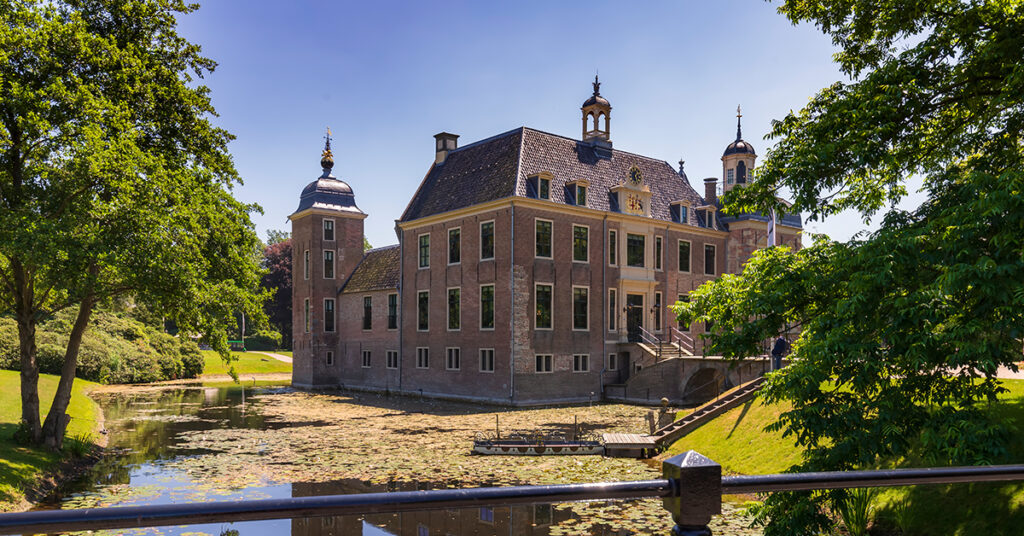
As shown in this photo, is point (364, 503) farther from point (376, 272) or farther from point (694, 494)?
point (376, 272)

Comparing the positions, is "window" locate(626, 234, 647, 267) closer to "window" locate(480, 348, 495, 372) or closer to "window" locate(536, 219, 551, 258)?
"window" locate(536, 219, 551, 258)

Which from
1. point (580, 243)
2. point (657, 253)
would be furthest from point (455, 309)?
point (657, 253)

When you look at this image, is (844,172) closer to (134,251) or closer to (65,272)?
(134,251)

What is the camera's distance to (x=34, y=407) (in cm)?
1738

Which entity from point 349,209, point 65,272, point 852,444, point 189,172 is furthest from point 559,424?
point 349,209

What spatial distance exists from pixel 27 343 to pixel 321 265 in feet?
103

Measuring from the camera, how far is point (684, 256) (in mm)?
42344

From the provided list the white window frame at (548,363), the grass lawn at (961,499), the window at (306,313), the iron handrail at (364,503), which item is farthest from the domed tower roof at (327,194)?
the iron handrail at (364,503)

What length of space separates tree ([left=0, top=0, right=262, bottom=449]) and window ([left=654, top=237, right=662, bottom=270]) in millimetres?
26161

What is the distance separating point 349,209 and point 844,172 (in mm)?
42285

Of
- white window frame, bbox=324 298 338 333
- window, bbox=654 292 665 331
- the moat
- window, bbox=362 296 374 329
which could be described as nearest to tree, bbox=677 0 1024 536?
the moat

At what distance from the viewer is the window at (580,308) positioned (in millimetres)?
36881

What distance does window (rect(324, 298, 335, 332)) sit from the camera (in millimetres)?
48844

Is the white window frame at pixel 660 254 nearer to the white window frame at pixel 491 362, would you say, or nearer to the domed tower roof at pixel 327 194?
the white window frame at pixel 491 362
